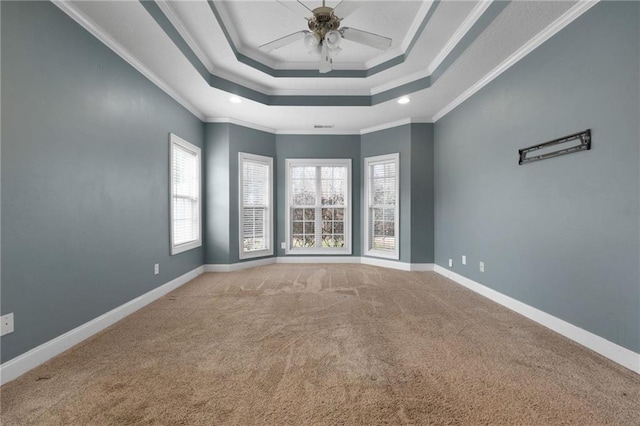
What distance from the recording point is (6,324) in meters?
1.70

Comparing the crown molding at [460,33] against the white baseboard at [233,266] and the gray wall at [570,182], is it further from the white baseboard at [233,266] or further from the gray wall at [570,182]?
the white baseboard at [233,266]

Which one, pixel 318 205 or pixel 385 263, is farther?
pixel 318 205

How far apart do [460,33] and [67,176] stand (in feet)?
12.7

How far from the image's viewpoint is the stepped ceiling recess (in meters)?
2.33

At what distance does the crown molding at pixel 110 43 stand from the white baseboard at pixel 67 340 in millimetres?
2502

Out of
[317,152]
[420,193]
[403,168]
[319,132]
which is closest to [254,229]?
[317,152]

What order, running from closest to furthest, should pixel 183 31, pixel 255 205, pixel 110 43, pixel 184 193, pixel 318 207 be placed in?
pixel 110 43
pixel 183 31
pixel 184 193
pixel 255 205
pixel 318 207

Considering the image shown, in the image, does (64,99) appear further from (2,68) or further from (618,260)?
(618,260)

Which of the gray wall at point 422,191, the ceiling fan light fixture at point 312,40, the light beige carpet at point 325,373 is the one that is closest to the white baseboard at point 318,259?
the gray wall at point 422,191

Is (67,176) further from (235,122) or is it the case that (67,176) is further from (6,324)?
(235,122)

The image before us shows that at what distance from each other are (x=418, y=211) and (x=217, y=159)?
3731mm

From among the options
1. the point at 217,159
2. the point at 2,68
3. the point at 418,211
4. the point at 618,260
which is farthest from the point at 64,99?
the point at 418,211

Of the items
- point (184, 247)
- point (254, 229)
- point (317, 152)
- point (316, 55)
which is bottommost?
point (184, 247)

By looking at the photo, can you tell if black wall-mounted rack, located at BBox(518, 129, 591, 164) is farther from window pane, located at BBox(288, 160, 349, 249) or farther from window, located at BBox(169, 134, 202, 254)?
window, located at BBox(169, 134, 202, 254)
